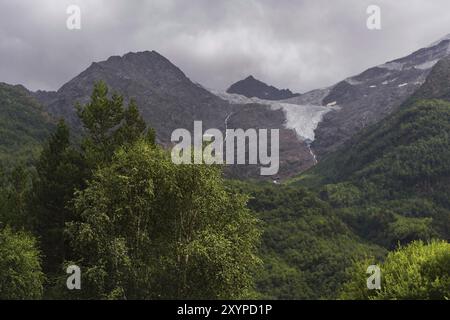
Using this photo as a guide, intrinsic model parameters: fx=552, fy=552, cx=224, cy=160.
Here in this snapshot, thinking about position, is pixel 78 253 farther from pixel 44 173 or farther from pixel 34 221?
pixel 44 173

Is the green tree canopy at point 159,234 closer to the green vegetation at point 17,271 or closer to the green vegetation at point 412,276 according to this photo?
the green vegetation at point 17,271

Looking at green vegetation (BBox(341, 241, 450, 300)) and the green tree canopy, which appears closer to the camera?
green vegetation (BBox(341, 241, 450, 300))

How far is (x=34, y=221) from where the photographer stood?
56.0m

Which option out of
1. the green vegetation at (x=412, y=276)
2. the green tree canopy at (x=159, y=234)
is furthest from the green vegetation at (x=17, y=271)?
the green vegetation at (x=412, y=276)

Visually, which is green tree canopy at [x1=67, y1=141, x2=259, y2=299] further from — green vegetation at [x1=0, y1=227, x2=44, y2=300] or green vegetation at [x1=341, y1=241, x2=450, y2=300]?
green vegetation at [x1=341, y1=241, x2=450, y2=300]

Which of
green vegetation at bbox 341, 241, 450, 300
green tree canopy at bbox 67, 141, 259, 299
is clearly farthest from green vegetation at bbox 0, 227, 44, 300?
green vegetation at bbox 341, 241, 450, 300

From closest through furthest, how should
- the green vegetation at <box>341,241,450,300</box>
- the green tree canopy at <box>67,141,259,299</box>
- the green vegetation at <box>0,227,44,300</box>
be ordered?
the green vegetation at <box>341,241,450,300</box>, the green tree canopy at <box>67,141,259,299</box>, the green vegetation at <box>0,227,44,300</box>

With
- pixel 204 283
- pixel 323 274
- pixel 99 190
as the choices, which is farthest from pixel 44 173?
pixel 323 274

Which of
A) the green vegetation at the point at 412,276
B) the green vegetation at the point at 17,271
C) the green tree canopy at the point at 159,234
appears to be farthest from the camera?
the green vegetation at the point at 17,271

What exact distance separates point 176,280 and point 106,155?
1957cm

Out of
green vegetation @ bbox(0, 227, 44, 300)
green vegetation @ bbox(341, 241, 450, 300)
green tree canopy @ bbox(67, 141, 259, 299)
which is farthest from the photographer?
green vegetation @ bbox(0, 227, 44, 300)

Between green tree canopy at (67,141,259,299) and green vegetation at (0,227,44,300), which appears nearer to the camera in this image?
green tree canopy at (67,141,259,299)

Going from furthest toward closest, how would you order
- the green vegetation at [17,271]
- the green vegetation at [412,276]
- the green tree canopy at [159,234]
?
the green vegetation at [17,271] < the green tree canopy at [159,234] < the green vegetation at [412,276]

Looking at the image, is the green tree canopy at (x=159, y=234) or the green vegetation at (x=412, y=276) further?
the green tree canopy at (x=159, y=234)
